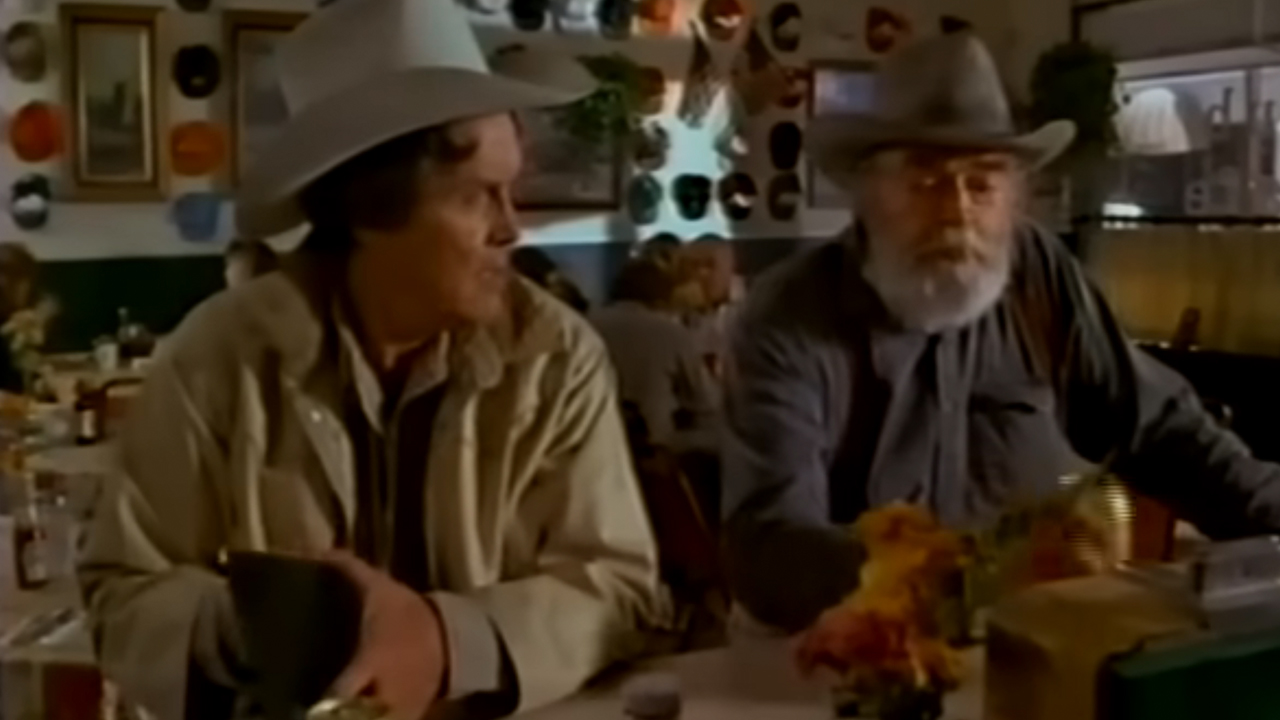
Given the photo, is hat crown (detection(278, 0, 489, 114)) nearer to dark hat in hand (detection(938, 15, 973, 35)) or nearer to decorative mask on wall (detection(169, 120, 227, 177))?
decorative mask on wall (detection(169, 120, 227, 177))

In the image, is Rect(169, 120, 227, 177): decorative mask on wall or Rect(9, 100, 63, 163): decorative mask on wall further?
Rect(169, 120, 227, 177): decorative mask on wall

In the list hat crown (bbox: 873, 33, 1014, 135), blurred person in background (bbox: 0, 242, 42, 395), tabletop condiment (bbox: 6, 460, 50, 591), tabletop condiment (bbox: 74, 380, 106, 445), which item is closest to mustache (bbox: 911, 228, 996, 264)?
hat crown (bbox: 873, 33, 1014, 135)

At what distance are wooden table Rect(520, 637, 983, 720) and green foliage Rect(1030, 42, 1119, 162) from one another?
343 centimetres

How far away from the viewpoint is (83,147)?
3928 millimetres

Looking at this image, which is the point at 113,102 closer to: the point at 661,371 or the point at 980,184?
the point at 661,371

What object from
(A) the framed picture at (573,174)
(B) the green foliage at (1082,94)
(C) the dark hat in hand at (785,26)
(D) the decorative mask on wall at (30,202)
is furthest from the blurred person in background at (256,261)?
(C) the dark hat in hand at (785,26)

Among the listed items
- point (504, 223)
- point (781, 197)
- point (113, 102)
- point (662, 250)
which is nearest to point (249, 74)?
point (113, 102)

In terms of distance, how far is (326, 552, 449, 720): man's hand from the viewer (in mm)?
962

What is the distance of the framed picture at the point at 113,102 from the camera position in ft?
12.8

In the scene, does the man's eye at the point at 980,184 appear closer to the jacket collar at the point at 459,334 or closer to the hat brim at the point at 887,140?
the hat brim at the point at 887,140

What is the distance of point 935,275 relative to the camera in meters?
1.63

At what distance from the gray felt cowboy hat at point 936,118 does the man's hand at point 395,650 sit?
815 mm

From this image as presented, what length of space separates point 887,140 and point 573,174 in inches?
114

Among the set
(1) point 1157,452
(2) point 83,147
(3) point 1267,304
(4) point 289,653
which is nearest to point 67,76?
(2) point 83,147
